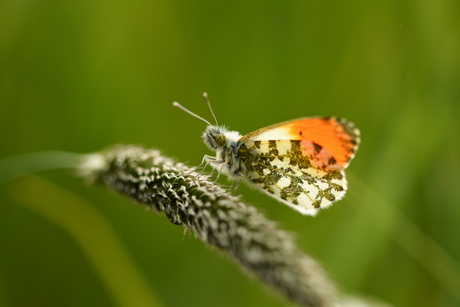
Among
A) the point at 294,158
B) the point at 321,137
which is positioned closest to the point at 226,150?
the point at 294,158

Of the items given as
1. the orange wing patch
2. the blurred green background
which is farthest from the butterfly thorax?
the blurred green background

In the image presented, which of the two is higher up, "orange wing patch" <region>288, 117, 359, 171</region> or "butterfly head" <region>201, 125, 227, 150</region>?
"orange wing patch" <region>288, 117, 359, 171</region>

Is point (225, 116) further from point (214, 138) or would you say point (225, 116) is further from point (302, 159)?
point (302, 159)

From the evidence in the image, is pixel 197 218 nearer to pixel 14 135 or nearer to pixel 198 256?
pixel 198 256

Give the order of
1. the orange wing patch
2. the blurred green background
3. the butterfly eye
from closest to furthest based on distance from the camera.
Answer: the orange wing patch → the butterfly eye → the blurred green background

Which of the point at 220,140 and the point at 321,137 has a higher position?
the point at 321,137

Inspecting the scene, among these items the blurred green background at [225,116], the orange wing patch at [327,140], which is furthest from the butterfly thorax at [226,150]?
the blurred green background at [225,116]

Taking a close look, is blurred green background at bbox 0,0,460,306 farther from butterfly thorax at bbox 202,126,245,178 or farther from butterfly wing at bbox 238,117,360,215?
butterfly thorax at bbox 202,126,245,178
